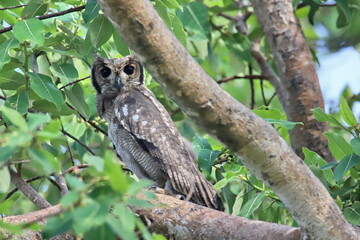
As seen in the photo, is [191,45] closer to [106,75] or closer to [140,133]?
[106,75]

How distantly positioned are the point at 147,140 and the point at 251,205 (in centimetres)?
106

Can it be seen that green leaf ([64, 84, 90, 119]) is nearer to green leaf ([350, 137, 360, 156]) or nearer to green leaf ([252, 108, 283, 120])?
green leaf ([252, 108, 283, 120])

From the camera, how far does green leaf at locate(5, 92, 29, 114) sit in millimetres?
3512

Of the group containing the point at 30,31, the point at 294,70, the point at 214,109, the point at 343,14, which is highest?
the point at 30,31

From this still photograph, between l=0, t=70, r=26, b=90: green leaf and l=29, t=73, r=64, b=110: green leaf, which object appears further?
l=0, t=70, r=26, b=90: green leaf

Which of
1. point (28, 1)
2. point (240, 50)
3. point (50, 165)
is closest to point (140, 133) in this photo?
point (28, 1)

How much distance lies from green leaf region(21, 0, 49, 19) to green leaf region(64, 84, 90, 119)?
50cm

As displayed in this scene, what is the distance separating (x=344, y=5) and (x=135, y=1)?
2.86 meters

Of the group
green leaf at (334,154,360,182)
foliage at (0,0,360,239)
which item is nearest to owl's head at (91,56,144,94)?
foliage at (0,0,360,239)

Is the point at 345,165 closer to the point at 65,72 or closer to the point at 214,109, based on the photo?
the point at 214,109

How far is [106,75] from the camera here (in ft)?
16.0

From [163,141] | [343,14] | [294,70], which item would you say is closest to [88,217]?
[163,141]

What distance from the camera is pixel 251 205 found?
3.46 meters

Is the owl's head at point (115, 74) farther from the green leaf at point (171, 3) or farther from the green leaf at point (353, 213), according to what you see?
the green leaf at point (353, 213)
